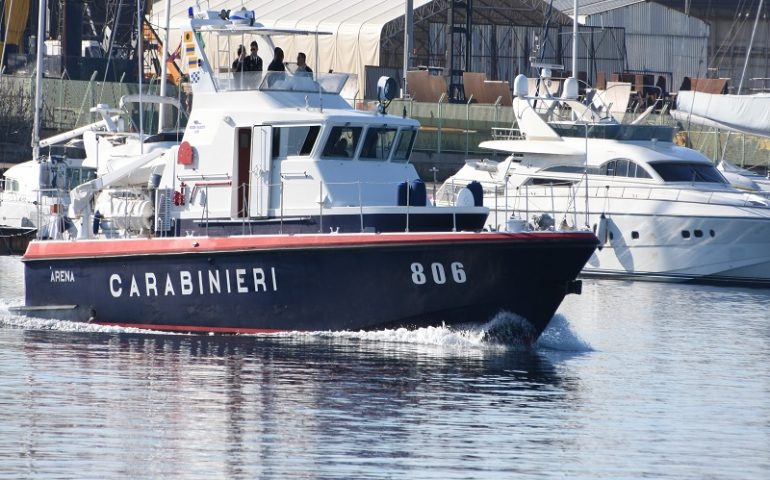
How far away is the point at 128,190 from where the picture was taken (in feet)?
73.5

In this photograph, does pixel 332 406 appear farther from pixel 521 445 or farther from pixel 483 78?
pixel 483 78

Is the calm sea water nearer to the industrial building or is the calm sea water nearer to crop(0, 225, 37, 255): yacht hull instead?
crop(0, 225, 37, 255): yacht hull

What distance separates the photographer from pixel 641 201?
32125 mm

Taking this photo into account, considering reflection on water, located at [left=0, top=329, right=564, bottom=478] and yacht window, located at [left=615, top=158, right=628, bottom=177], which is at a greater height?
yacht window, located at [left=615, top=158, right=628, bottom=177]

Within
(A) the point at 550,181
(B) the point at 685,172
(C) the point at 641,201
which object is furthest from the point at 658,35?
(C) the point at 641,201

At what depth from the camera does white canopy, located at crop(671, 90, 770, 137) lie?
115 feet

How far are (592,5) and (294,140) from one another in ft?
143

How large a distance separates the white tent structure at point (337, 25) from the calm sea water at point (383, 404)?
32.4 meters

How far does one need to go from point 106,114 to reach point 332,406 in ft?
79.5

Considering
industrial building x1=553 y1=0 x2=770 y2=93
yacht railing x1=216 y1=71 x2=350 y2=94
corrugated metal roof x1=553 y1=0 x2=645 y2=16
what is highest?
corrugated metal roof x1=553 y1=0 x2=645 y2=16

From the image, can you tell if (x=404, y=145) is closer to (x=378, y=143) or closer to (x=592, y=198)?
(x=378, y=143)

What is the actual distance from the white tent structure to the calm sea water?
3236 cm

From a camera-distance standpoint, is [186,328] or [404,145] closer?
[186,328]

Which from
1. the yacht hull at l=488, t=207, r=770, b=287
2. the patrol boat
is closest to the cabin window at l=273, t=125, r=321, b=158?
the patrol boat
